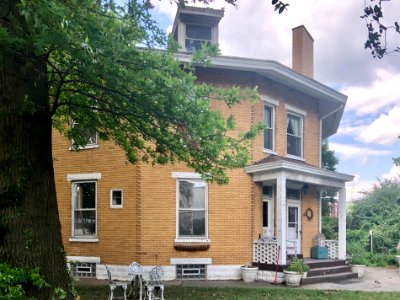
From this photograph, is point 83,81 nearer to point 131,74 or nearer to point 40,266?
point 131,74

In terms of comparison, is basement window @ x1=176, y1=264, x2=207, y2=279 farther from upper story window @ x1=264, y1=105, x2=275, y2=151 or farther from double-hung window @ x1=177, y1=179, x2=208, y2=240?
upper story window @ x1=264, y1=105, x2=275, y2=151

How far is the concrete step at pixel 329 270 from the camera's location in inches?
521

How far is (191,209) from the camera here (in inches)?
524

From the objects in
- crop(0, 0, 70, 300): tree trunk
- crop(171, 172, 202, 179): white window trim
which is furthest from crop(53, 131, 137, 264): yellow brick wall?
crop(0, 0, 70, 300): tree trunk

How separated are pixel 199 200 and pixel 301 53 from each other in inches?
304

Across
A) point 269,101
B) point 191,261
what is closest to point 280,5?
point 191,261

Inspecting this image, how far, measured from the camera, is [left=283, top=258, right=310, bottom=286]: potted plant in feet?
39.3

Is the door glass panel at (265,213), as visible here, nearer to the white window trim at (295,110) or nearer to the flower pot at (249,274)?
the flower pot at (249,274)

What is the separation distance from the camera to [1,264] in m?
5.18

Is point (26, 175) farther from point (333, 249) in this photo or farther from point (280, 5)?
point (333, 249)

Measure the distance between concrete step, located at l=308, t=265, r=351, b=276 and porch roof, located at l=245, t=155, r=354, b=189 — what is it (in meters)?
2.81

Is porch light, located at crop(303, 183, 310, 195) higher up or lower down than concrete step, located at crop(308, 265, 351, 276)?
higher up

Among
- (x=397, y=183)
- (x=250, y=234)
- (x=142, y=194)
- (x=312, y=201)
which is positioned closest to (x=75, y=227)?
(x=142, y=194)

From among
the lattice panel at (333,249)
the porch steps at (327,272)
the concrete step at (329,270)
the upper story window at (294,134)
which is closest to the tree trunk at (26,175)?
the porch steps at (327,272)
